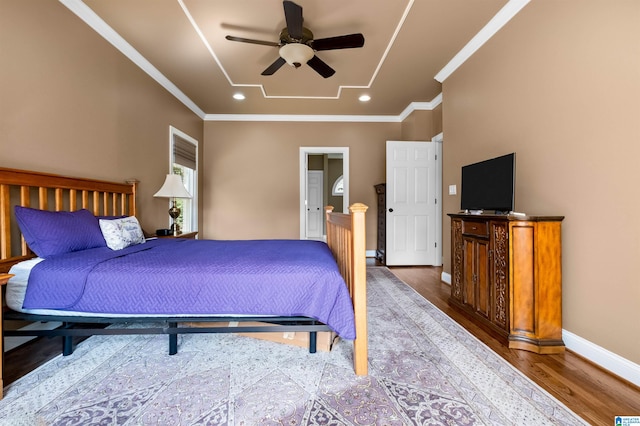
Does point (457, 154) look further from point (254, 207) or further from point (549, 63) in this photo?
point (254, 207)

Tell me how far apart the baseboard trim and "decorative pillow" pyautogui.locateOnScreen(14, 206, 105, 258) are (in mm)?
3428

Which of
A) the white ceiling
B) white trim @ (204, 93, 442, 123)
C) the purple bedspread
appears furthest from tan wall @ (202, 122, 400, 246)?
the purple bedspread

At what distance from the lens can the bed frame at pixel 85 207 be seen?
59.6 inches

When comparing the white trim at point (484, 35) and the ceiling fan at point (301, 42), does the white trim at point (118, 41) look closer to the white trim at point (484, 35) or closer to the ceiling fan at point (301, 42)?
the ceiling fan at point (301, 42)

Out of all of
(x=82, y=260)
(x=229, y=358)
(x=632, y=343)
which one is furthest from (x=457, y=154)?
(x=82, y=260)

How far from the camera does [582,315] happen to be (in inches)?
69.2

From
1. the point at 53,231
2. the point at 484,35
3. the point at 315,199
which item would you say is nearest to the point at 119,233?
the point at 53,231

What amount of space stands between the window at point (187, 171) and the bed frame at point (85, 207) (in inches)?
70.2

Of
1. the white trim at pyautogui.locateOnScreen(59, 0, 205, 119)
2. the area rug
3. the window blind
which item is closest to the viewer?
the area rug

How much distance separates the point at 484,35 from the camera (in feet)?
8.59

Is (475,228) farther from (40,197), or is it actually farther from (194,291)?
(40,197)

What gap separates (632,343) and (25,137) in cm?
403

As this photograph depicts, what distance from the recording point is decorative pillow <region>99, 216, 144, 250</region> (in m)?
2.09

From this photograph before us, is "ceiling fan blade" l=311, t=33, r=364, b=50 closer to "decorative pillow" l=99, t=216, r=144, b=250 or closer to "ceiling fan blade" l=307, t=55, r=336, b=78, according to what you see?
"ceiling fan blade" l=307, t=55, r=336, b=78
